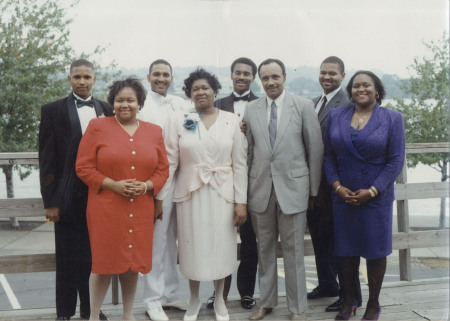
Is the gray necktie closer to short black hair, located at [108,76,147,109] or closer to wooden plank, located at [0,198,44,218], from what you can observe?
short black hair, located at [108,76,147,109]

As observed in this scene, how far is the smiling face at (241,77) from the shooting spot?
11.7 ft

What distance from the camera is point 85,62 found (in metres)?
3.05

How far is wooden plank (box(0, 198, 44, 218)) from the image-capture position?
3.37 metres

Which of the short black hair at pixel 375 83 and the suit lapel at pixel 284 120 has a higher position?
the short black hair at pixel 375 83

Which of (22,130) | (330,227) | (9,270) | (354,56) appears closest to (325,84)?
(354,56)

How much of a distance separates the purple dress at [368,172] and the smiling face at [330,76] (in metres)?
0.39

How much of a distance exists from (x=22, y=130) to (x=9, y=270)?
3.19 metres

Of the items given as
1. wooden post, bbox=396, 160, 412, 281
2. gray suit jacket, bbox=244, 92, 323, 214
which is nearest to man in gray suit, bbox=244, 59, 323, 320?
gray suit jacket, bbox=244, 92, 323, 214

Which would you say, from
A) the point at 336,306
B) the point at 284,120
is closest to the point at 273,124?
the point at 284,120

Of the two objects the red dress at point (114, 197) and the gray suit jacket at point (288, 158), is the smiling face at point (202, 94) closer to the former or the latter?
the gray suit jacket at point (288, 158)

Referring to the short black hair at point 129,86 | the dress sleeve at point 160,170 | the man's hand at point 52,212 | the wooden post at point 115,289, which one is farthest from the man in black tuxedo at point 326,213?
the man's hand at point 52,212

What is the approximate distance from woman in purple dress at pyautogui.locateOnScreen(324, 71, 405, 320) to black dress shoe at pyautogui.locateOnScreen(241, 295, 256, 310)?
2.47ft

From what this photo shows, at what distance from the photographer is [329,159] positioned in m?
3.15

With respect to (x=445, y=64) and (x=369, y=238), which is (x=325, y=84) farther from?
(x=445, y=64)
